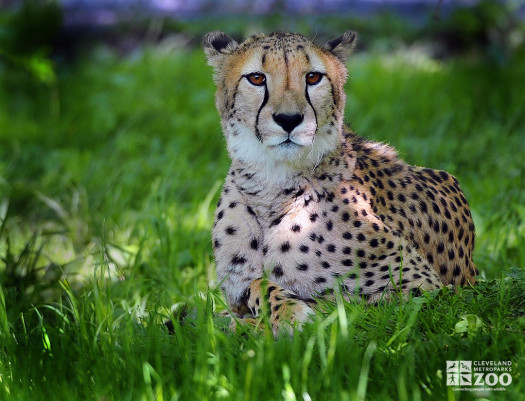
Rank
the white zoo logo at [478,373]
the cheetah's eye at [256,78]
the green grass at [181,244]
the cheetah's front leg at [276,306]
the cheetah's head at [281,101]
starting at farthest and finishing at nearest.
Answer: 1. the cheetah's eye at [256,78]
2. the cheetah's head at [281,101]
3. the cheetah's front leg at [276,306]
4. the green grass at [181,244]
5. the white zoo logo at [478,373]

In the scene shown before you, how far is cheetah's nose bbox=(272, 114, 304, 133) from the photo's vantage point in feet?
11.2

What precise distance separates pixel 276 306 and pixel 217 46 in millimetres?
1314

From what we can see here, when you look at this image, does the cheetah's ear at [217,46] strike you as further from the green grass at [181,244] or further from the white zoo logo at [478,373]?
the white zoo logo at [478,373]

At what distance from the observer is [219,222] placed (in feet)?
12.4

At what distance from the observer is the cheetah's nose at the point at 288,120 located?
3418 millimetres

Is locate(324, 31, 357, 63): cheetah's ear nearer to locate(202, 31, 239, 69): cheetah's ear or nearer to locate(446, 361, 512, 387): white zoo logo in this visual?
locate(202, 31, 239, 69): cheetah's ear

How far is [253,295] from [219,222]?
394 millimetres

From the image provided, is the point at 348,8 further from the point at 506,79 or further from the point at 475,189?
the point at 475,189

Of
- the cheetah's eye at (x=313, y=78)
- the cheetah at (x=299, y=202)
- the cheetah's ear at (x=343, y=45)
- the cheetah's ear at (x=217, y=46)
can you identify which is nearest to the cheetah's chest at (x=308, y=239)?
the cheetah at (x=299, y=202)

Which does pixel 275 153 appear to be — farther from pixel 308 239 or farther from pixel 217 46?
pixel 217 46

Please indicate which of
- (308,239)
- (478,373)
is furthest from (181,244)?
(478,373)

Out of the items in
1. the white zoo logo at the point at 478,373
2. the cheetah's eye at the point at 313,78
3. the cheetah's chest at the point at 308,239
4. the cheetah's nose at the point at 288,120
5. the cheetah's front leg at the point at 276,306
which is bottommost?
the white zoo logo at the point at 478,373

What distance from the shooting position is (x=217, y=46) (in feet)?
12.9

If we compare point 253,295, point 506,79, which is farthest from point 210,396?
point 506,79
